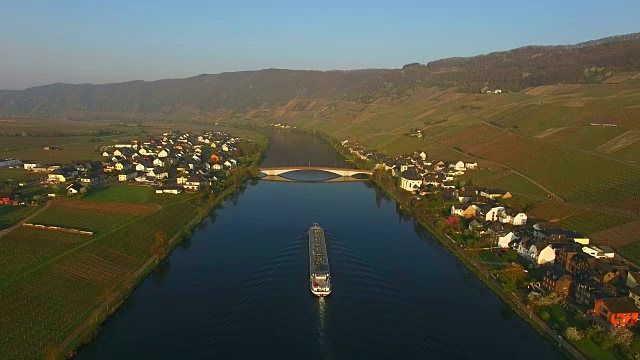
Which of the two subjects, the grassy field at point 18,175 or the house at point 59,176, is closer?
the house at point 59,176

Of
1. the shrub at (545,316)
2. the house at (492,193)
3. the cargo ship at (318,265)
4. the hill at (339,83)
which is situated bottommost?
the shrub at (545,316)

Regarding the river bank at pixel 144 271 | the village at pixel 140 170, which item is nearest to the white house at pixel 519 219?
the river bank at pixel 144 271

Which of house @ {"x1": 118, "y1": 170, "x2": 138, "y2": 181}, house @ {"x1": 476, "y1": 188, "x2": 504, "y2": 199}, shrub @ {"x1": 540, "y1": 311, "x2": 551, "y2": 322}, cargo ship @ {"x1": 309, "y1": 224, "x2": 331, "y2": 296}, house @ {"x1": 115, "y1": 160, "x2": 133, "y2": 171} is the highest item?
house @ {"x1": 115, "y1": 160, "x2": 133, "y2": 171}

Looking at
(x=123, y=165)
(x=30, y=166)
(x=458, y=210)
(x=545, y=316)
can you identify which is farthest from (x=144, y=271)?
(x=30, y=166)

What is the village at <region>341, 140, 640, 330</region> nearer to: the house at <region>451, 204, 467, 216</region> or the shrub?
the house at <region>451, 204, 467, 216</region>

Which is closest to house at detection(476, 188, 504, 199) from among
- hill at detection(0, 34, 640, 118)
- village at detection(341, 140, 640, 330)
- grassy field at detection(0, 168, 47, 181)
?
village at detection(341, 140, 640, 330)

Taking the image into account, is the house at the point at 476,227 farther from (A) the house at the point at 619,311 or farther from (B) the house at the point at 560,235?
(A) the house at the point at 619,311

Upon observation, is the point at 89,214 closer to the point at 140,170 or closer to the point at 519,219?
the point at 140,170

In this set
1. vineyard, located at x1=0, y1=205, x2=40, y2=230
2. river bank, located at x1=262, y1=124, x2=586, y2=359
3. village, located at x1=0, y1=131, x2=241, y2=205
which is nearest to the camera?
river bank, located at x1=262, y1=124, x2=586, y2=359
